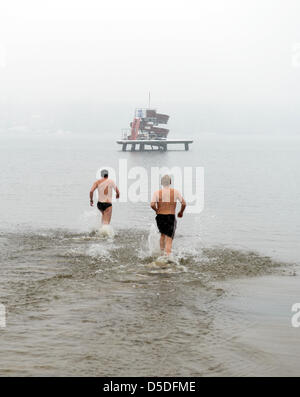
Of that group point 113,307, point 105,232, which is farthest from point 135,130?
point 113,307

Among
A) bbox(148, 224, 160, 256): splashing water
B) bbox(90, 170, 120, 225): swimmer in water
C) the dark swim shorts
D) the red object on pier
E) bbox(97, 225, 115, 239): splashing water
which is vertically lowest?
bbox(148, 224, 160, 256): splashing water

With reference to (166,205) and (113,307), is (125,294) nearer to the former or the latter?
(113,307)

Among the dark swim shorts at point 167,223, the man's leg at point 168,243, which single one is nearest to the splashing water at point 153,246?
the man's leg at point 168,243

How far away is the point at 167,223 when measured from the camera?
12.2 m

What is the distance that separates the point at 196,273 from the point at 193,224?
10936 millimetres

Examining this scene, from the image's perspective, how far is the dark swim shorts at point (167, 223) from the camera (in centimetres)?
1220

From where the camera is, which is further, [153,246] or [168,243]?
[153,246]

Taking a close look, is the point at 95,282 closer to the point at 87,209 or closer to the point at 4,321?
the point at 4,321

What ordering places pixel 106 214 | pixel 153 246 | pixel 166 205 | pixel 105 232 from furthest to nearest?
pixel 105 232 → pixel 106 214 → pixel 153 246 → pixel 166 205

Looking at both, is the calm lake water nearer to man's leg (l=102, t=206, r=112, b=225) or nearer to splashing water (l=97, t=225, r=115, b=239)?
splashing water (l=97, t=225, r=115, b=239)

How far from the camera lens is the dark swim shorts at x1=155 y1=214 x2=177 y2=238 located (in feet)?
40.0

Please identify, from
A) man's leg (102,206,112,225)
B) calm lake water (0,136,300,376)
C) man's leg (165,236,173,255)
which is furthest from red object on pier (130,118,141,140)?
man's leg (165,236,173,255)

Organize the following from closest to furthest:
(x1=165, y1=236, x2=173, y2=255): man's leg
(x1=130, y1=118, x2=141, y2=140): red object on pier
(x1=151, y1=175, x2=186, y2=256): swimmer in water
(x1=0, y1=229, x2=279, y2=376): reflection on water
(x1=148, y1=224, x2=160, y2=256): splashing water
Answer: (x1=0, y1=229, x2=279, y2=376): reflection on water, (x1=151, y1=175, x2=186, y2=256): swimmer in water, (x1=165, y1=236, x2=173, y2=255): man's leg, (x1=148, y1=224, x2=160, y2=256): splashing water, (x1=130, y1=118, x2=141, y2=140): red object on pier

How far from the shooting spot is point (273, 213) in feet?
93.6
